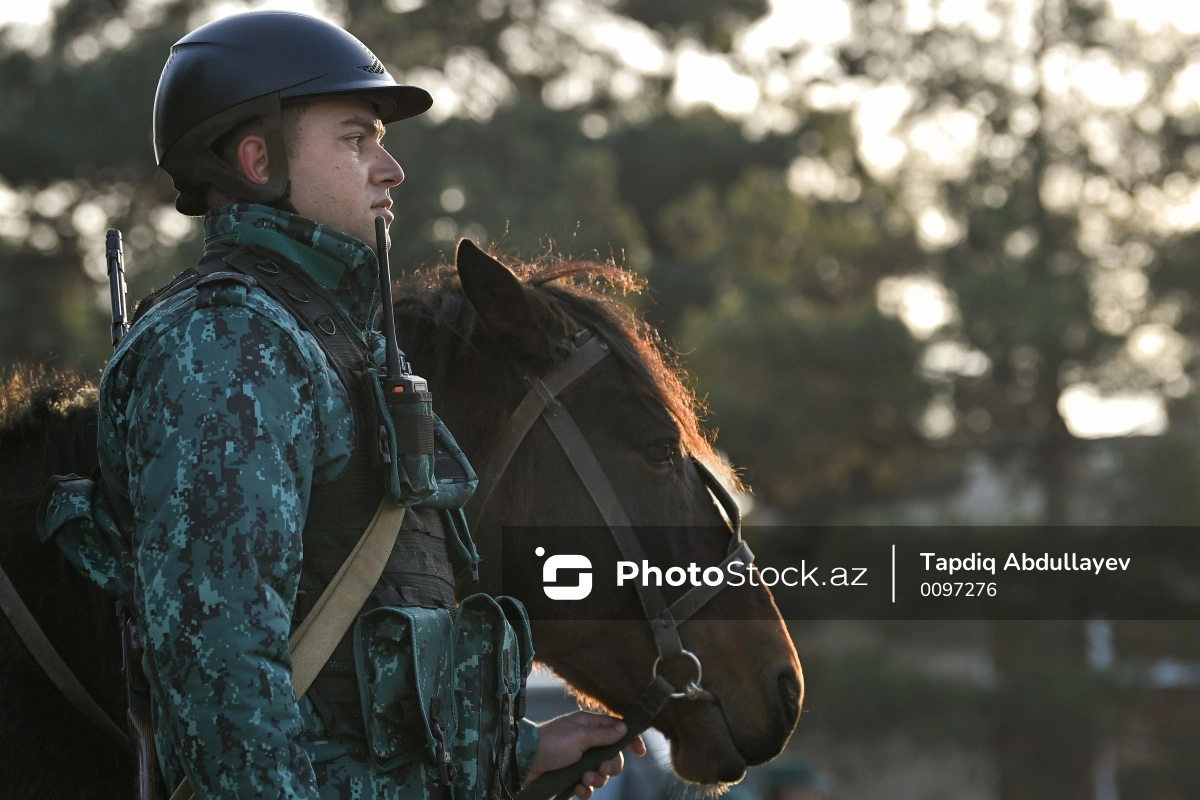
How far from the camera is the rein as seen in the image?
2967 mm

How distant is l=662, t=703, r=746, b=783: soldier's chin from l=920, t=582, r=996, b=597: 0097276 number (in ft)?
32.7

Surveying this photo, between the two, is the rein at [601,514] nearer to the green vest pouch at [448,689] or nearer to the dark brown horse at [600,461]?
the dark brown horse at [600,461]

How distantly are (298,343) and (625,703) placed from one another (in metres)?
1.31

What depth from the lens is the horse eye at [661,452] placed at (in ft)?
10.2

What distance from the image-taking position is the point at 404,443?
7.34 ft

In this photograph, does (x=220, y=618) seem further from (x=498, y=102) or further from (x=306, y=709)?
(x=498, y=102)

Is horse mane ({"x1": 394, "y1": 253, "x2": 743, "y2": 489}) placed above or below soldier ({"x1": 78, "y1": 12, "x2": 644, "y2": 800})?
above

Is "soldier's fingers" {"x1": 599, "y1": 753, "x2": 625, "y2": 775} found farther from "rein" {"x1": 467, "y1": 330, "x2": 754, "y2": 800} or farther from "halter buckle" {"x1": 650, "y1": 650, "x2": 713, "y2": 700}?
"halter buckle" {"x1": 650, "y1": 650, "x2": 713, "y2": 700}

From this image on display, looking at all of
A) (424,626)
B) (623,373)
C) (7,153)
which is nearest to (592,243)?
(7,153)

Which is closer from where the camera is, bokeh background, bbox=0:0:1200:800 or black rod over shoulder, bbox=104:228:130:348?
black rod over shoulder, bbox=104:228:130:348

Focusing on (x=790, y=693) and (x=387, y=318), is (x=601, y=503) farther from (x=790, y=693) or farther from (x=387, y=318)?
(x=387, y=318)

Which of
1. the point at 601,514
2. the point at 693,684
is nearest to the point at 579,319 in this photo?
the point at 601,514

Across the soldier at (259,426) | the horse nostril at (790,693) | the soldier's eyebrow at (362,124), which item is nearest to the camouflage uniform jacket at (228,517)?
the soldier at (259,426)

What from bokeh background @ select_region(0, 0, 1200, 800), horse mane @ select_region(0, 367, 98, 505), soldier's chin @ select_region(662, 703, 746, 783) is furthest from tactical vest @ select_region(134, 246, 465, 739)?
bokeh background @ select_region(0, 0, 1200, 800)
